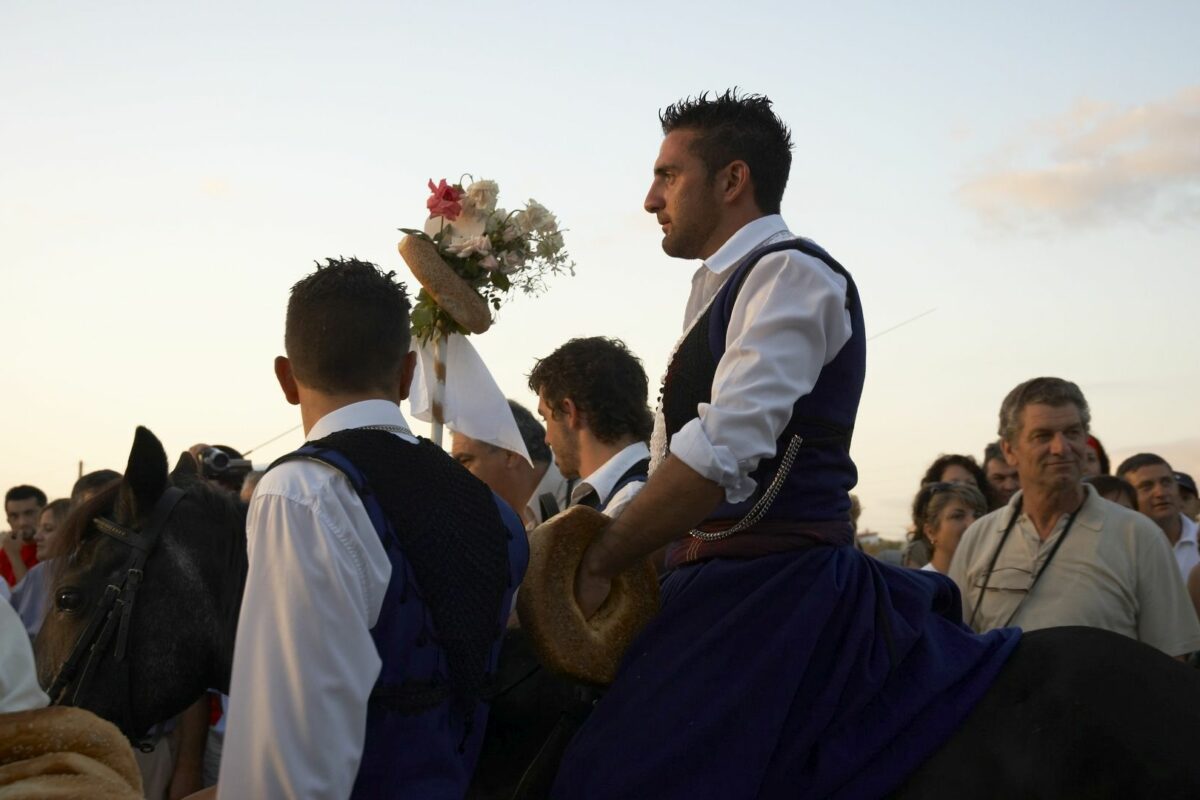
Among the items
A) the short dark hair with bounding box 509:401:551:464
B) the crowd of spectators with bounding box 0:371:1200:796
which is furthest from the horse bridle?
the short dark hair with bounding box 509:401:551:464

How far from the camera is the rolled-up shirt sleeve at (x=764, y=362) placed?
2.92 m

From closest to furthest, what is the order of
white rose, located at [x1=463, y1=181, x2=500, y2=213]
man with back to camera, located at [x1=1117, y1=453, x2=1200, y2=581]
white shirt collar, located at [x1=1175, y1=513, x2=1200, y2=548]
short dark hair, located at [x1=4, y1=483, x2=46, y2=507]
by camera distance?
white rose, located at [x1=463, y1=181, x2=500, y2=213] < white shirt collar, located at [x1=1175, y1=513, x2=1200, y2=548] < man with back to camera, located at [x1=1117, y1=453, x2=1200, y2=581] < short dark hair, located at [x1=4, y1=483, x2=46, y2=507]

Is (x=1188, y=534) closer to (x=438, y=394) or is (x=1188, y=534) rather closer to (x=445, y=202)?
(x=438, y=394)

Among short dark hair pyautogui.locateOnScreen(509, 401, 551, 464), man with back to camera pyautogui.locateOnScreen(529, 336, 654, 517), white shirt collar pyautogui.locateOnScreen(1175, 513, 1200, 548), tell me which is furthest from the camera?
white shirt collar pyautogui.locateOnScreen(1175, 513, 1200, 548)

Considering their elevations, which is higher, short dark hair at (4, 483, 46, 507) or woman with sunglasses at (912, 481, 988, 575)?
short dark hair at (4, 483, 46, 507)

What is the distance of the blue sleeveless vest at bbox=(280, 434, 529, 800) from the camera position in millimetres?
2758

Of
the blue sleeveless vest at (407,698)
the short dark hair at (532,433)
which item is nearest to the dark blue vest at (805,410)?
the blue sleeveless vest at (407,698)

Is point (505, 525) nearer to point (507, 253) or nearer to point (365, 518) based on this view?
point (365, 518)

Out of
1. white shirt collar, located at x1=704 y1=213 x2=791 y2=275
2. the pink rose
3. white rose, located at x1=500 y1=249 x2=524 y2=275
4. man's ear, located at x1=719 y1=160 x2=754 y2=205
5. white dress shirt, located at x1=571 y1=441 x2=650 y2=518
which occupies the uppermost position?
the pink rose

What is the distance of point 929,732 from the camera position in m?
2.96

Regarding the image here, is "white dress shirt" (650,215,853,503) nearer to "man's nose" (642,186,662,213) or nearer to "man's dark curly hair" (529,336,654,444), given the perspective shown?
"man's nose" (642,186,662,213)

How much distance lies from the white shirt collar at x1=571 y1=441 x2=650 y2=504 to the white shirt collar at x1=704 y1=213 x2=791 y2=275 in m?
1.65

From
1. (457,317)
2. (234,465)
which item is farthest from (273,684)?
(234,465)

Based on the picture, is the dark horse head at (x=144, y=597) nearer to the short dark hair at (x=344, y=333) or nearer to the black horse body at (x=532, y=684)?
the black horse body at (x=532, y=684)
